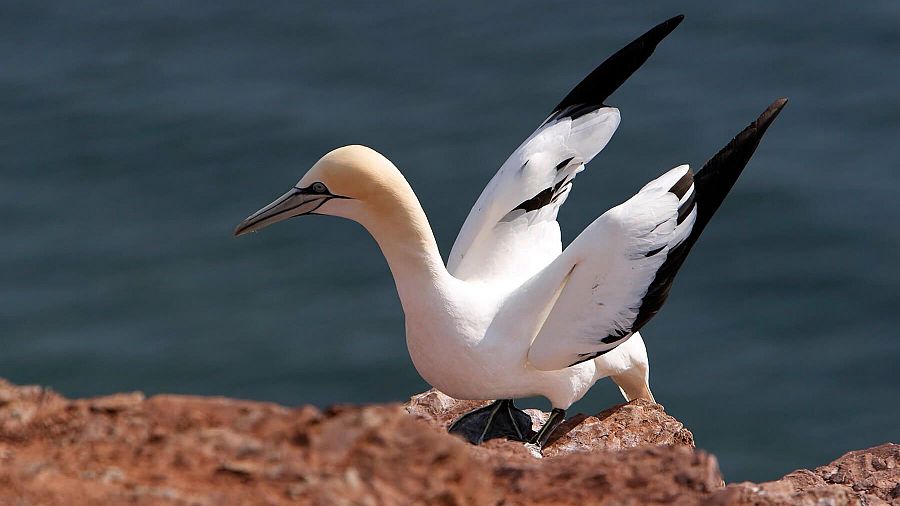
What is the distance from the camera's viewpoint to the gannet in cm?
673

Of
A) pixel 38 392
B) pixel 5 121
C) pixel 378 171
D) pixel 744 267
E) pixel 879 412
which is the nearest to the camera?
pixel 38 392

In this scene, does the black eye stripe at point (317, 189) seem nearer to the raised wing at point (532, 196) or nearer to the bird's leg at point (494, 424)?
the raised wing at point (532, 196)

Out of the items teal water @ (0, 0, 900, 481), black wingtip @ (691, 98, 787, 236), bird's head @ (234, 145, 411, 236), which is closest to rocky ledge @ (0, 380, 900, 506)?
bird's head @ (234, 145, 411, 236)

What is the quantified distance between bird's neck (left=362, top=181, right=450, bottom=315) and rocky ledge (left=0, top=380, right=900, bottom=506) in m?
2.40

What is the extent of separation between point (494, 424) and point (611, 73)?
6.44 ft

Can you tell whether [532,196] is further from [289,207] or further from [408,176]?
[408,176]

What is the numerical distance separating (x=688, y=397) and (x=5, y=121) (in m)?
5.86

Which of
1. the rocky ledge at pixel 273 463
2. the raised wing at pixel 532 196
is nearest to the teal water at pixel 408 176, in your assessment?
the raised wing at pixel 532 196

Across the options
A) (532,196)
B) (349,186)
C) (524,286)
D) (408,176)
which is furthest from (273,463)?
(408,176)

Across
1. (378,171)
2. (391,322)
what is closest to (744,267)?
(391,322)

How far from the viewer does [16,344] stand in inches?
422

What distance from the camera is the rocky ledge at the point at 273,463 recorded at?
3605 mm

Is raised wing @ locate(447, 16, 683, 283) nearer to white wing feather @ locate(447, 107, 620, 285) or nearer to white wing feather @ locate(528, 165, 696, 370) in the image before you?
white wing feather @ locate(447, 107, 620, 285)

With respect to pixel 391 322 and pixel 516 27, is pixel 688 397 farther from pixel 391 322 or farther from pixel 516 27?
pixel 516 27
